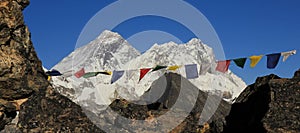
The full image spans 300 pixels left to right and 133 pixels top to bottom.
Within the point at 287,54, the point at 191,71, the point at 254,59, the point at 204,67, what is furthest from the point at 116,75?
the point at 287,54

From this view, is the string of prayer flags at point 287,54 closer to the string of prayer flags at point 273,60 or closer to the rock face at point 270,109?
the string of prayer flags at point 273,60

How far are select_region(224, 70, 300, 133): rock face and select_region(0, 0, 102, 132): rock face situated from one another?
5.06m

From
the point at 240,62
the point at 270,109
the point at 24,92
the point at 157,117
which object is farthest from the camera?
the point at 240,62

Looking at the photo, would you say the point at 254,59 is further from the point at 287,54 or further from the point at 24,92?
the point at 24,92

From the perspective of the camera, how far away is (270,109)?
14.1 metres

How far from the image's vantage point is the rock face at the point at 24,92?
14195 mm

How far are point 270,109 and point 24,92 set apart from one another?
853 cm

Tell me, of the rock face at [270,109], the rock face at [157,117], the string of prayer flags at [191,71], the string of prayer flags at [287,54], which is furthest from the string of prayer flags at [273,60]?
the rock face at [157,117]

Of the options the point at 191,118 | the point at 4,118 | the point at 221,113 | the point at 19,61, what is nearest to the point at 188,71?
the point at 221,113

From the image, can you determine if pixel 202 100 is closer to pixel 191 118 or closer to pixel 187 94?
pixel 187 94

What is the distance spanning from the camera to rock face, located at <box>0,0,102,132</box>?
14.2m

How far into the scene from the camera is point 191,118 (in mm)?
15547

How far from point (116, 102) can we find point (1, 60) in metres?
4.48

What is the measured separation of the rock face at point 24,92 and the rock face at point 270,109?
506 centimetres
